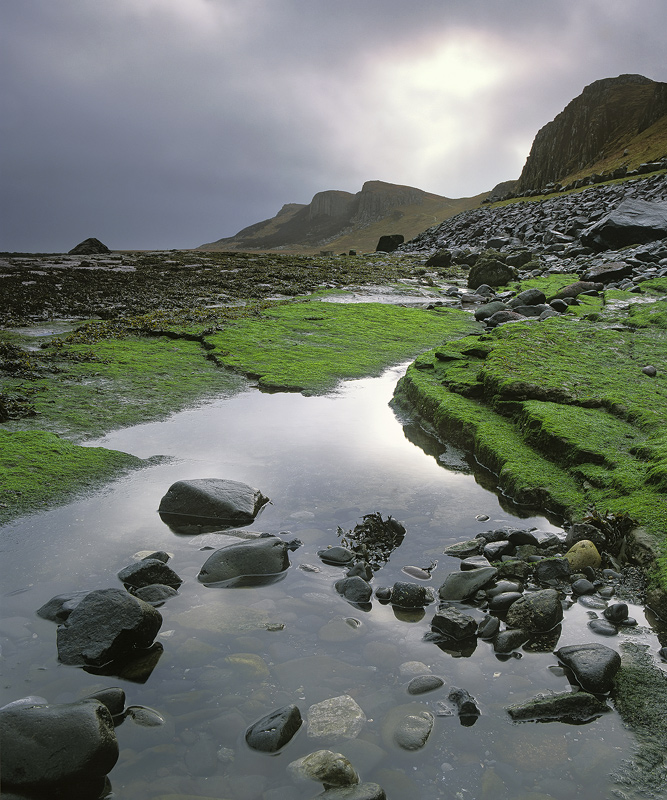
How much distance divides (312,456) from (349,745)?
12.2 ft

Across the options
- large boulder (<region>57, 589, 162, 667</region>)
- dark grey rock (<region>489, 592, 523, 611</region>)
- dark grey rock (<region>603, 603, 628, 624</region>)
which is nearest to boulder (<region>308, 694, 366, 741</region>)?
large boulder (<region>57, 589, 162, 667</region>)

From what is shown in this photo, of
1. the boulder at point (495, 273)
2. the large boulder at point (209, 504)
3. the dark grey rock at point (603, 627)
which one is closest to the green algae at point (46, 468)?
the large boulder at point (209, 504)

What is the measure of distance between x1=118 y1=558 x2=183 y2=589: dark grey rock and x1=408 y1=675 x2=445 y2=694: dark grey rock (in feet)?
5.52

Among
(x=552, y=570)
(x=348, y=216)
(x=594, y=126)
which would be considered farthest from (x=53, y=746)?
(x=348, y=216)

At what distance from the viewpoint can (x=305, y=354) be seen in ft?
36.8

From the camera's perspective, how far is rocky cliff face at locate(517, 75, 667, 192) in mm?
66125

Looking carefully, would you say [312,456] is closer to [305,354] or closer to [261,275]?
[305,354]

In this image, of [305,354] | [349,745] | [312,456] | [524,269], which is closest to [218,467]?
[312,456]

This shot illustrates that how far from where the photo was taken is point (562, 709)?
8.54 feet

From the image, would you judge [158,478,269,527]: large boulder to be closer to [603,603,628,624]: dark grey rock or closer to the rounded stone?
the rounded stone

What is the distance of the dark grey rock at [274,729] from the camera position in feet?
7.88

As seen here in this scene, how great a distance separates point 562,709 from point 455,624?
0.69 meters

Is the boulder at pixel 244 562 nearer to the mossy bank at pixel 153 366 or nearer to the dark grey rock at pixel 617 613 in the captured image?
the mossy bank at pixel 153 366

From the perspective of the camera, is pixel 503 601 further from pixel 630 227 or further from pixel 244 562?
pixel 630 227
